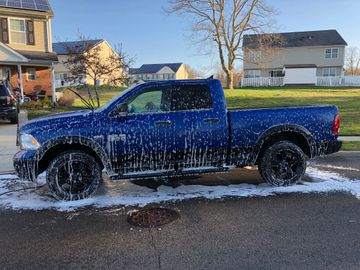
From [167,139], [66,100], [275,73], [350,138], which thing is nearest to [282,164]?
[167,139]

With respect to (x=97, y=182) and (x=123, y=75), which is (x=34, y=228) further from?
(x=123, y=75)

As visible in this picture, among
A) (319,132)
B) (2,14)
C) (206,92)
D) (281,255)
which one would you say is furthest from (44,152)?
(2,14)

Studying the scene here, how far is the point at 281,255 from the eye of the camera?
3645 mm

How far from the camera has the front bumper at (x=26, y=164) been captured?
17.4 ft

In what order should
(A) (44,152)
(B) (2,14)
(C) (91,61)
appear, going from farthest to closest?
(B) (2,14) < (C) (91,61) < (A) (44,152)

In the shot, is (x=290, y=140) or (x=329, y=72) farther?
(x=329, y=72)

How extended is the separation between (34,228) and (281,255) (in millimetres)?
3090

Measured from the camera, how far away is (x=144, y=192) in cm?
589

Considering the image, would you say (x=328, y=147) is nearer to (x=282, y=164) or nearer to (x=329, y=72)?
(x=282, y=164)

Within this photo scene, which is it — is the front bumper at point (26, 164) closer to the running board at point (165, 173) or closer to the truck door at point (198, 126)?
the running board at point (165, 173)

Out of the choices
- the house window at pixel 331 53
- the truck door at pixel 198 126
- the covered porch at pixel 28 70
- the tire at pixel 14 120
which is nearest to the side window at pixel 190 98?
the truck door at pixel 198 126

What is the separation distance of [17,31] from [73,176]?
21.6 meters

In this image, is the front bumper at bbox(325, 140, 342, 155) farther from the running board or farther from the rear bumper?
the running board

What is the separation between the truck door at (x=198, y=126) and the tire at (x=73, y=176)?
141 cm
